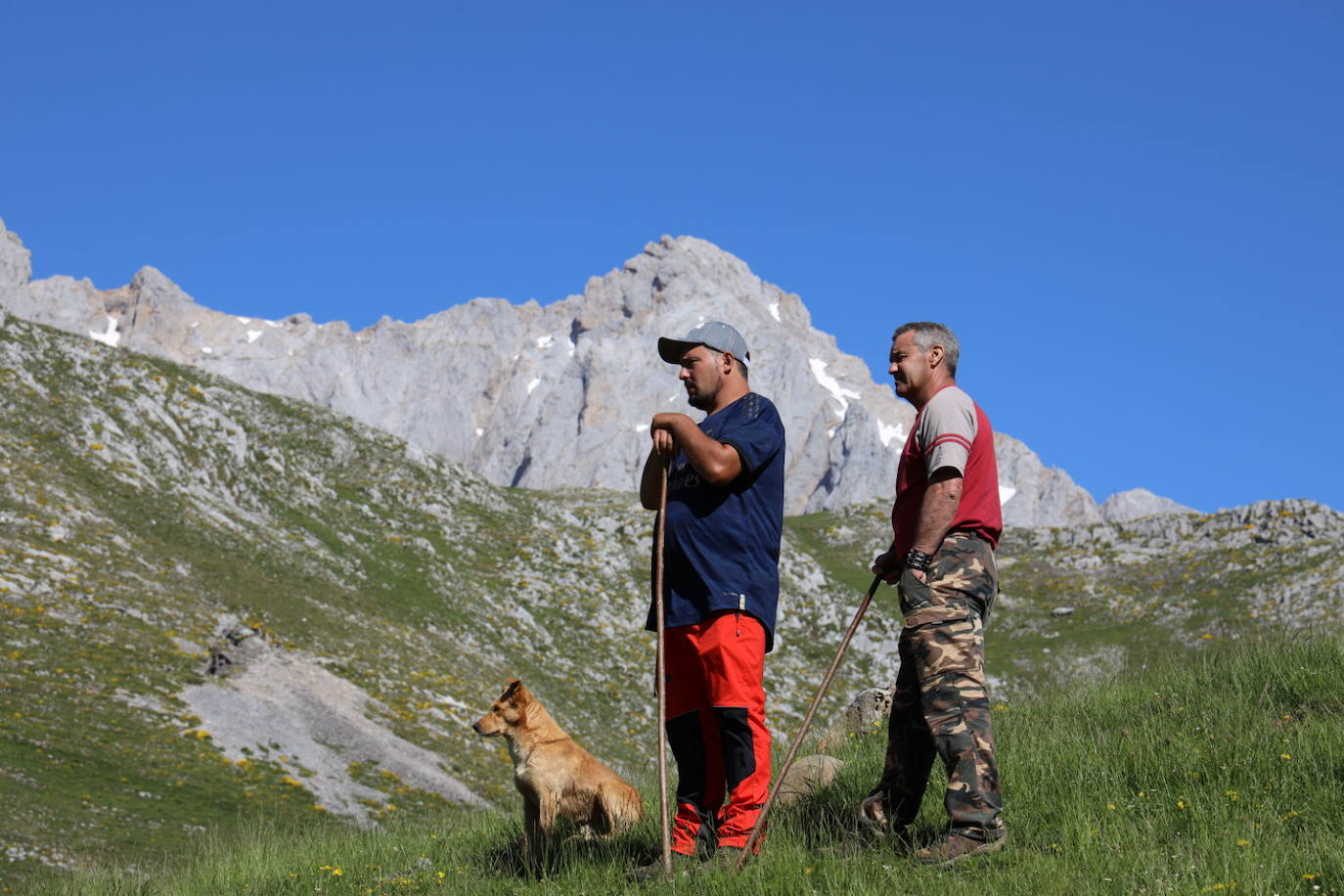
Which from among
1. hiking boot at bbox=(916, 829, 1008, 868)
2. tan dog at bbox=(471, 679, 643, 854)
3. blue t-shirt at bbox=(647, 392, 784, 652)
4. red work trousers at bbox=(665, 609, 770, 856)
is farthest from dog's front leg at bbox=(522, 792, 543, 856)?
hiking boot at bbox=(916, 829, 1008, 868)

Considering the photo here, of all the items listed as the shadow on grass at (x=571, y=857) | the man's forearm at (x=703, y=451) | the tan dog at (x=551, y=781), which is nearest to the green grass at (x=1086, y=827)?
the shadow on grass at (x=571, y=857)

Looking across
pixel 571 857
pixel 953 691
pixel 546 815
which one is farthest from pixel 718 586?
pixel 546 815

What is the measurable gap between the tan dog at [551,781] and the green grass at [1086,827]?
234 mm

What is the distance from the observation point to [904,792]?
20.4 ft

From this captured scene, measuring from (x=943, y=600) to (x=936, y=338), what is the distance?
1518 millimetres

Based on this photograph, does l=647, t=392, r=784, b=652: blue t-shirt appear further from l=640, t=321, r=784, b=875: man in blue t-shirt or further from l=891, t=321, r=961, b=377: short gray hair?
l=891, t=321, r=961, b=377: short gray hair

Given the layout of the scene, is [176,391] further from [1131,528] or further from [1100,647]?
[1131,528]

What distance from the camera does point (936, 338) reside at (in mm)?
6363

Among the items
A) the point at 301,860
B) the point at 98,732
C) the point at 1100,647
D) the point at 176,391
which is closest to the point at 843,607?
the point at 1100,647

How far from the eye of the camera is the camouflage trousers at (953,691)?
18.6 ft

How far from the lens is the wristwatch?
5875 millimetres

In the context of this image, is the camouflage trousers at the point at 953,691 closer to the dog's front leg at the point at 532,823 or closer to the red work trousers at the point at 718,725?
the red work trousers at the point at 718,725

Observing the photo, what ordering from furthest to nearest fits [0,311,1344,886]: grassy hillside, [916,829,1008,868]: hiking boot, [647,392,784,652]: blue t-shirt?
[0,311,1344,886]: grassy hillside, [647,392,784,652]: blue t-shirt, [916,829,1008,868]: hiking boot

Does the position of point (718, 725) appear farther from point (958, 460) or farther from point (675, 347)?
point (675, 347)
